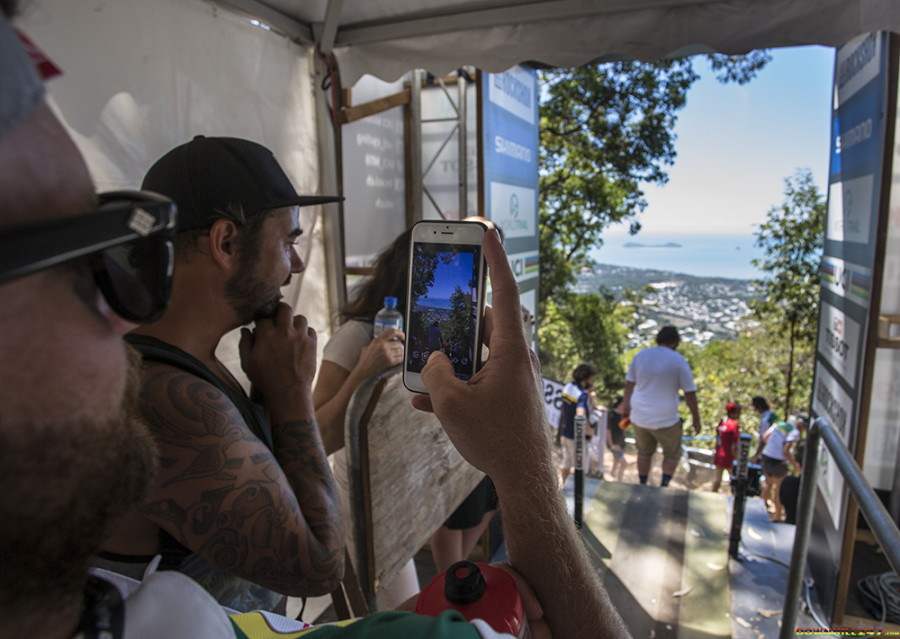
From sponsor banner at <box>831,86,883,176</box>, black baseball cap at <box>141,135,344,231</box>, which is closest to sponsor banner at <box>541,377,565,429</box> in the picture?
sponsor banner at <box>831,86,883,176</box>

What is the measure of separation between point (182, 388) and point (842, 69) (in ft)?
17.3

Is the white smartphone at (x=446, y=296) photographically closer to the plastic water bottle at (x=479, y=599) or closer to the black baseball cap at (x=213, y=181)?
the plastic water bottle at (x=479, y=599)

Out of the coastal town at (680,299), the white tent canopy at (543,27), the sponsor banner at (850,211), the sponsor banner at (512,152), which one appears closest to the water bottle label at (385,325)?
the white tent canopy at (543,27)

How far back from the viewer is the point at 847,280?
402 centimetres

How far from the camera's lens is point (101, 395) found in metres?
0.62

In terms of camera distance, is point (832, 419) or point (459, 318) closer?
point (459, 318)

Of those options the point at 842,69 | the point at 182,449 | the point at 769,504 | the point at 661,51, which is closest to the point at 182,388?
the point at 182,449

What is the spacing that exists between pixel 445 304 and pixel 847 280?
4.16 metres

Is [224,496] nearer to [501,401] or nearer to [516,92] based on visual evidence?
[501,401]

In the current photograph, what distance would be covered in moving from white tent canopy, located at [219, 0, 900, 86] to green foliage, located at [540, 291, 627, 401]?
10.1 metres

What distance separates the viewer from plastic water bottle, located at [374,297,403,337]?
2.43m

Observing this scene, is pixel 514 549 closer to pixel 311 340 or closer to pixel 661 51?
pixel 311 340

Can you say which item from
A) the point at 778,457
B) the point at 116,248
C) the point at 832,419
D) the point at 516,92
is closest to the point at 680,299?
the point at 778,457

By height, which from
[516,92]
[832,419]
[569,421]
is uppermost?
[516,92]
